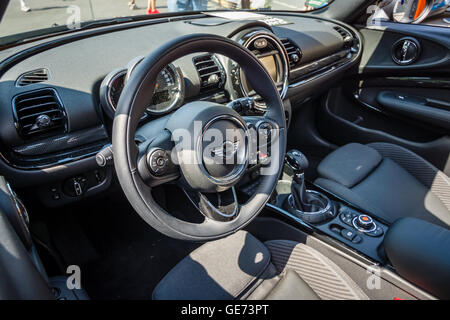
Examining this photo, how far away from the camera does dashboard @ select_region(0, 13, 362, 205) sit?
131cm

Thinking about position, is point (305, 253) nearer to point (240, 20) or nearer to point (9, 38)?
point (240, 20)

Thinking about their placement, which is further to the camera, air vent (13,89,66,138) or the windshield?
the windshield

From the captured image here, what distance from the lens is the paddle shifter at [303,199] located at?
1.55m

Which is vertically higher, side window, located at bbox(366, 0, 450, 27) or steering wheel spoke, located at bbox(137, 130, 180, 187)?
side window, located at bbox(366, 0, 450, 27)

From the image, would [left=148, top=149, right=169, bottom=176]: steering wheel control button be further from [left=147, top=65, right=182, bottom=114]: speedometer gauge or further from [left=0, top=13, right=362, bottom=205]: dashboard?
[left=147, top=65, right=182, bottom=114]: speedometer gauge

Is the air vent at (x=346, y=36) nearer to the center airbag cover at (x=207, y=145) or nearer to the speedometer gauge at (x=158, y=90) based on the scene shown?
the speedometer gauge at (x=158, y=90)

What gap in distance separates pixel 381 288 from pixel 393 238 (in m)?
0.27

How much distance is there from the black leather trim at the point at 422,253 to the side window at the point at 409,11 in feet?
6.18

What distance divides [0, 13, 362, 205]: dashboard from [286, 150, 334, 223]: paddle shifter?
11.0 inches

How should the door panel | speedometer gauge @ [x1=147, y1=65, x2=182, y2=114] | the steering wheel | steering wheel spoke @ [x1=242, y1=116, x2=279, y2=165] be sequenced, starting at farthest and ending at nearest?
the door panel, speedometer gauge @ [x1=147, y1=65, x2=182, y2=114], steering wheel spoke @ [x1=242, y1=116, x2=279, y2=165], the steering wheel

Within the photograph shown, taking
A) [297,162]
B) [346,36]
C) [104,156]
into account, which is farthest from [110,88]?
[346,36]

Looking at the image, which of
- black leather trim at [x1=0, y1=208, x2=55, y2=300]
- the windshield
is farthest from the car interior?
the windshield

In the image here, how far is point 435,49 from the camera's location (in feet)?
7.43

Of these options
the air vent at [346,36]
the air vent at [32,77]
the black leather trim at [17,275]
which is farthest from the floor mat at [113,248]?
the air vent at [346,36]
